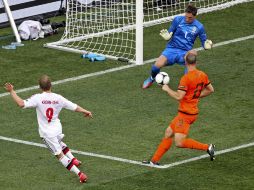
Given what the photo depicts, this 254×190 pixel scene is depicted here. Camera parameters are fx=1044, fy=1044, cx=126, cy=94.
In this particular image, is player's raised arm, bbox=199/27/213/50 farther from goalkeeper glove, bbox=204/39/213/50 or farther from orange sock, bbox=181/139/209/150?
orange sock, bbox=181/139/209/150

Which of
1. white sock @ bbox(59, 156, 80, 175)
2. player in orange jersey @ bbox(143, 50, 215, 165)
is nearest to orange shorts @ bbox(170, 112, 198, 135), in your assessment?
player in orange jersey @ bbox(143, 50, 215, 165)

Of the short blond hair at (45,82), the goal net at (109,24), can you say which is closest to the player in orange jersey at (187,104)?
the short blond hair at (45,82)

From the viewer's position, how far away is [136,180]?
1712cm

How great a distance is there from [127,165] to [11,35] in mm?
10400

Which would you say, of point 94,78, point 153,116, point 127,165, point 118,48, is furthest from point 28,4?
point 127,165

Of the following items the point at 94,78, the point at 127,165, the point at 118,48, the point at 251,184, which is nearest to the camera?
the point at 251,184

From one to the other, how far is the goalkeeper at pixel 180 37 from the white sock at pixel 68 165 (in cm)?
559

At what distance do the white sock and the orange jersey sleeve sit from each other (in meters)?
2.07

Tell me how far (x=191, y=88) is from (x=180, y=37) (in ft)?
16.2

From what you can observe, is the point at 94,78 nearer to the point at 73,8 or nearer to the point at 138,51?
the point at 138,51

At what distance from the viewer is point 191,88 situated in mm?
17438

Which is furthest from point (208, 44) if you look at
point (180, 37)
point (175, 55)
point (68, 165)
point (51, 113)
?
point (68, 165)

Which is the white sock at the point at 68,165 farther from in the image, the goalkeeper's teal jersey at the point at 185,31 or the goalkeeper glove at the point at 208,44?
the goalkeeper's teal jersey at the point at 185,31

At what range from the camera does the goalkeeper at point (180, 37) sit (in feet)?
72.2
